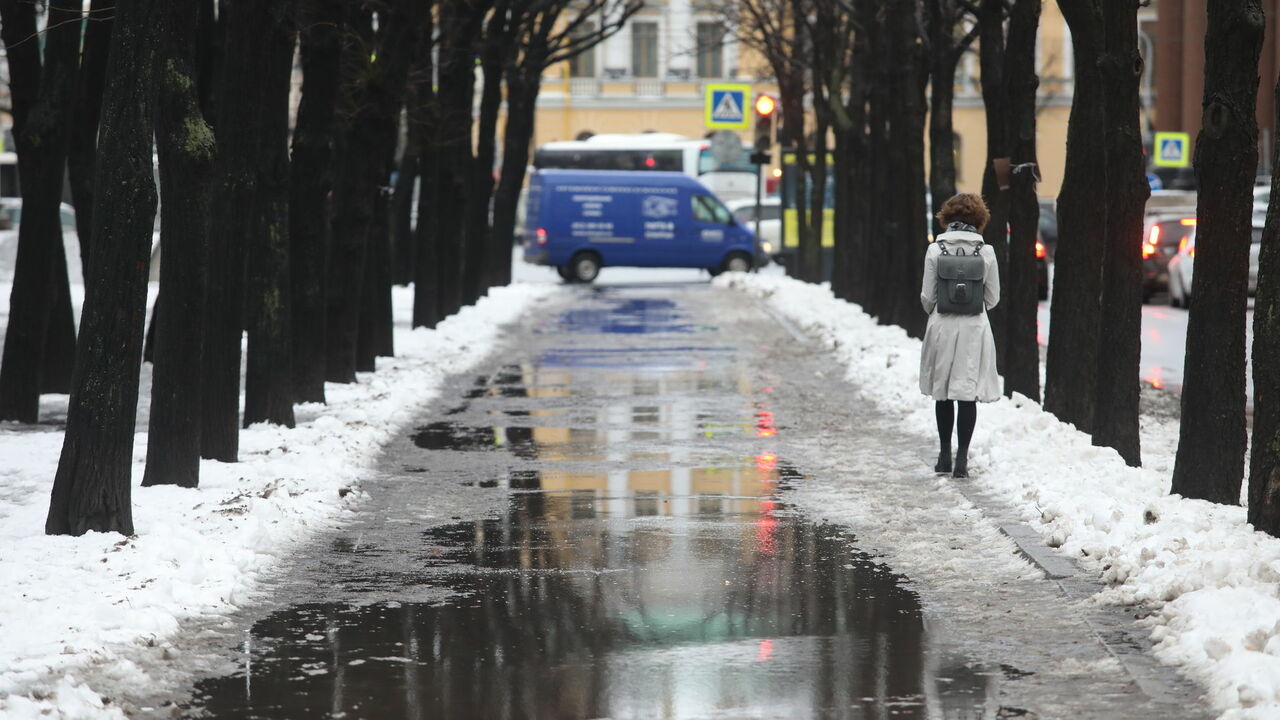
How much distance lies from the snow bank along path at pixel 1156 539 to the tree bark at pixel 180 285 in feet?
14.2

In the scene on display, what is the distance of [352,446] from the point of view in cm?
1256

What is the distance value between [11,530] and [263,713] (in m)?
3.49

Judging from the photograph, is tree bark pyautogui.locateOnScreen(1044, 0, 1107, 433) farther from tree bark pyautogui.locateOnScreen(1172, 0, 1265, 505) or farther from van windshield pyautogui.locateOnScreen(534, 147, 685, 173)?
van windshield pyautogui.locateOnScreen(534, 147, 685, 173)

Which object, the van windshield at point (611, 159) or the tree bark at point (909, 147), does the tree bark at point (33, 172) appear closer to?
the tree bark at point (909, 147)

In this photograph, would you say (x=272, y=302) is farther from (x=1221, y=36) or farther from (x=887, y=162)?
(x=887, y=162)

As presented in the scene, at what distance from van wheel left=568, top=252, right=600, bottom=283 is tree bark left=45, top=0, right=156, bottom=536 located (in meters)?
38.0

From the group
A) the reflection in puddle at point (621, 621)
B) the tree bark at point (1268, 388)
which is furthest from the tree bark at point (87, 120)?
the tree bark at point (1268, 388)

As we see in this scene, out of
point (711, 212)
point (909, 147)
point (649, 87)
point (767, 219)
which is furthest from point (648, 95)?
point (909, 147)

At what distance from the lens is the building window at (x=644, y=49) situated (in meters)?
77.9

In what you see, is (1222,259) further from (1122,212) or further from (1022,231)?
(1022,231)

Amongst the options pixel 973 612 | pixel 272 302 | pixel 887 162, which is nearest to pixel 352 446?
pixel 272 302

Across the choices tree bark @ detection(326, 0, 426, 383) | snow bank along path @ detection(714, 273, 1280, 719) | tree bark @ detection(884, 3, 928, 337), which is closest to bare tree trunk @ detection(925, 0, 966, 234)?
tree bark @ detection(884, 3, 928, 337)

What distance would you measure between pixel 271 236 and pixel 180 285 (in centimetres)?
274

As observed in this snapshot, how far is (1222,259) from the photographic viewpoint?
371 inches
